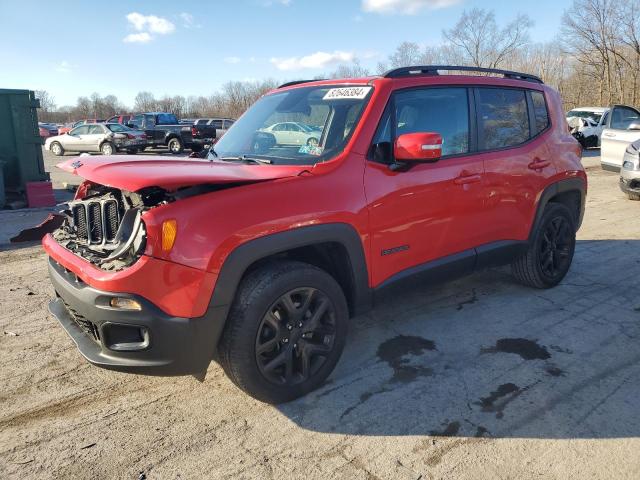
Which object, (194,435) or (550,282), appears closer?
(194,435)

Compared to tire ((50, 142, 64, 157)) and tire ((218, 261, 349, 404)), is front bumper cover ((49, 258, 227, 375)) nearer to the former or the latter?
tire ((218, 261, 349, 404))

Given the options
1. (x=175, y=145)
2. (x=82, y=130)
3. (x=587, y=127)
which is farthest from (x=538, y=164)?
(x=82, y=130)

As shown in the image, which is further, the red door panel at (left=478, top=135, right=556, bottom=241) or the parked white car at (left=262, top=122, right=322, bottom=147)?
the red door panel at (left=478, top=135, right=556, bottom=241)

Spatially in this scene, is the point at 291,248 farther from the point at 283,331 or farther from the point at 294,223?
the point at 283,331

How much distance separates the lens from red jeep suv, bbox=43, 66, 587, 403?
2.43m

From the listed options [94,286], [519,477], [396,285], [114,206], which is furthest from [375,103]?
[519,477]

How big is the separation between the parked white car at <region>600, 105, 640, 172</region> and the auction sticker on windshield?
8422 millimetres

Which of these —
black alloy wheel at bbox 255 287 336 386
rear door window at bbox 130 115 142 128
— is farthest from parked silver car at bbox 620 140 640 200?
rear door window at bbox 130 115 142 128

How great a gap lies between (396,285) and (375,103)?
1.24m

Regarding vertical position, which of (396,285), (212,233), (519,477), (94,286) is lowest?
(519,477)

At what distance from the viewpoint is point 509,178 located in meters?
4.04

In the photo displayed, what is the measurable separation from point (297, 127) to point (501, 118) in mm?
1849

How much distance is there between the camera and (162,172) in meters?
2.54

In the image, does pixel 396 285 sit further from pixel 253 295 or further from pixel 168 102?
pixel 168 102
